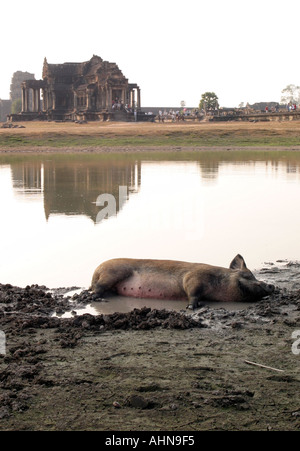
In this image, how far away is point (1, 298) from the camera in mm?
7102

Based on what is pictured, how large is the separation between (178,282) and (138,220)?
5516 mm

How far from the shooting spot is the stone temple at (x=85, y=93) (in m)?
65.0

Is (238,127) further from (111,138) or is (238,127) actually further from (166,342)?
(166,342)

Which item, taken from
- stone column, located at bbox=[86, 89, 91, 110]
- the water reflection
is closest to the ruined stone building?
stone column, located at bbox=[86, 89, 91, 110]

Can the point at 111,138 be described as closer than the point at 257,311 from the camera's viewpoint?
No

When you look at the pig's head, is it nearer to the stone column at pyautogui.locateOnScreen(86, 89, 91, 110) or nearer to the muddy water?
the muddy water

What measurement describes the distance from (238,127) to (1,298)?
42.9m

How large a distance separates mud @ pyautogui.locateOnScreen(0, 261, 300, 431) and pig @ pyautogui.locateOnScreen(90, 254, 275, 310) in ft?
0.78

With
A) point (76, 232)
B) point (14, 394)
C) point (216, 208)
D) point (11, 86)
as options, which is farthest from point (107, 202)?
point (11, 86)

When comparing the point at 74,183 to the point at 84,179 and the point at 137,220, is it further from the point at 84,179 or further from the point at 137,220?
the point at 137,220

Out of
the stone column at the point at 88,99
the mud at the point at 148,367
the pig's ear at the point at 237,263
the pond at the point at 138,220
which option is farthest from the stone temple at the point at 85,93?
the mud at the point at 148,367

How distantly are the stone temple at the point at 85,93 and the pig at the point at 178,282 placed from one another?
183ft

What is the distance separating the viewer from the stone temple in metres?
65.0

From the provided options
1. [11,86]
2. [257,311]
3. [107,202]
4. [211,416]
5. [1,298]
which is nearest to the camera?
[211,416]
